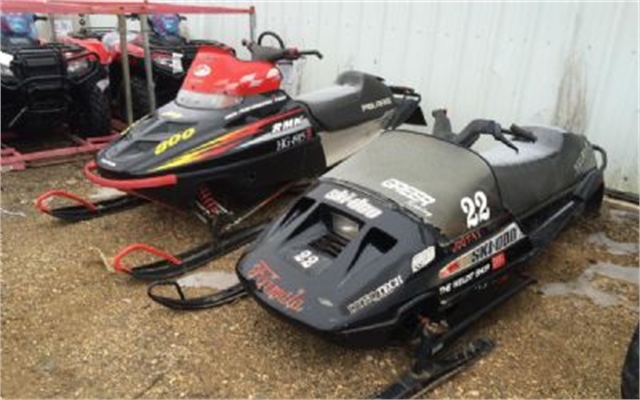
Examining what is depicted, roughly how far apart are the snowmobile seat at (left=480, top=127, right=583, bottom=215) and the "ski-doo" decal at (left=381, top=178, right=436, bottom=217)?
425mm

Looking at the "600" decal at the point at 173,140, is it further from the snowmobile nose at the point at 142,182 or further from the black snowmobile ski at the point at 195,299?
the black snowmobile ski at the point at 195,299

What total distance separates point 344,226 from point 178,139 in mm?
1287

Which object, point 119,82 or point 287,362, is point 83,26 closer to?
point 119,82

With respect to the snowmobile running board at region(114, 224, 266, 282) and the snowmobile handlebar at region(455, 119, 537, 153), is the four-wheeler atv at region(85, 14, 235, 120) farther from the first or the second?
the snowmobile handlebar at region(455, 119, 537, 153)

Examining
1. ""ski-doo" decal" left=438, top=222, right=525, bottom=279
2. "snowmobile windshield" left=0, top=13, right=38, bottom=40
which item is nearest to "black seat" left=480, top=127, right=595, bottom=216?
""ski-doo" decal" left=438, top=222, right=525, bottom=279

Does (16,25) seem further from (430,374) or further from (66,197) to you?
(430,374)

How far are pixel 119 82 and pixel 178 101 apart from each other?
235 cm

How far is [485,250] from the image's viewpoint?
8.64 feet

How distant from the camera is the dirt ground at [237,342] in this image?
2.42 meters

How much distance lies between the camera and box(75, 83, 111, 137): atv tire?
507 centimetres

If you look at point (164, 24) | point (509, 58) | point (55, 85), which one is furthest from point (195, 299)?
point (164, 24)

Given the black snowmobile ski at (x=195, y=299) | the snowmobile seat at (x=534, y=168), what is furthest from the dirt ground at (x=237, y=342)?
the snowmobile seat at (x=534, y=168)

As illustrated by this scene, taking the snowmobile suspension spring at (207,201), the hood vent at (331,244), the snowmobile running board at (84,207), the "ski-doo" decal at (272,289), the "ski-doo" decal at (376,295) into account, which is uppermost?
the hood vent at (331,244)

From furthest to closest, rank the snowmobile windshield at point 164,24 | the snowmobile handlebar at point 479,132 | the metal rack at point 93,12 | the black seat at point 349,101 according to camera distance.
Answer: the snowmobile windshield at point 164,24 < the metal rack at point 93,12 < the black seat at point 349,101 < the snowmobile handlebar at point 479,132
